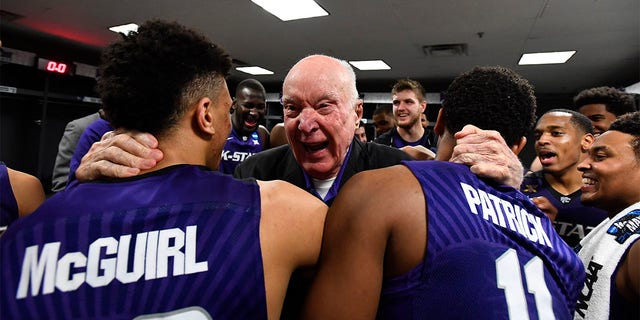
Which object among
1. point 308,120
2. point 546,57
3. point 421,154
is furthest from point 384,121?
point 546,57

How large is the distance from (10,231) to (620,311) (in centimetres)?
180

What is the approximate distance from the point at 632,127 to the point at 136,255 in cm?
206

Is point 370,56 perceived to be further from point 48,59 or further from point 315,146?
point 48,59

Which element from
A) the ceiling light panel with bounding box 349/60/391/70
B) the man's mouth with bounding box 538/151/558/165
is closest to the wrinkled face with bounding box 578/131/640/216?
the man's mouth with bounding box 538/151/558/165

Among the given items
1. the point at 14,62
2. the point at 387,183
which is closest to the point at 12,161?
the point at 14,62

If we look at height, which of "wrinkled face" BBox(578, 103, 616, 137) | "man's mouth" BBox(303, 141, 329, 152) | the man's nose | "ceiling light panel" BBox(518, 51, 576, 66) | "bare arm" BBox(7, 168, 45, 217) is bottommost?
"bare arm" BBox(7, 168, 45, 217)

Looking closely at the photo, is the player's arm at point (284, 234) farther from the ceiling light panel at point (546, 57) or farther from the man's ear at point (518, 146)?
the ceiling light panel at point (546, 57)

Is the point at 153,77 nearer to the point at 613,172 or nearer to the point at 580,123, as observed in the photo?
the point at 613,172

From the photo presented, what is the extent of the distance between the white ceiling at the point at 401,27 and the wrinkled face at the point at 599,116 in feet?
4.47

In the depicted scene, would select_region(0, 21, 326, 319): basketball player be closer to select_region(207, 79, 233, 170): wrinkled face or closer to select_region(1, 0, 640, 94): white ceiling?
select_region(207, 79, 233, 170): wrinkled face

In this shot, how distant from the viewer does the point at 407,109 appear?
3.51 m

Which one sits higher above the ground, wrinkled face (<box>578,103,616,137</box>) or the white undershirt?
wrinkled face (<box>578,103,616,137</box>)

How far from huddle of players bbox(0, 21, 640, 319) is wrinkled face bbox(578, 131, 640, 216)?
2.88 feet

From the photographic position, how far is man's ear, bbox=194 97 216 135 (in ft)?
3.00
